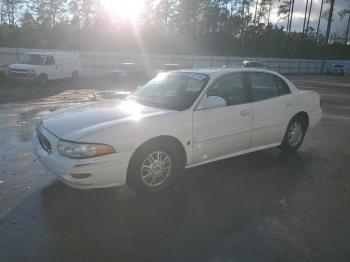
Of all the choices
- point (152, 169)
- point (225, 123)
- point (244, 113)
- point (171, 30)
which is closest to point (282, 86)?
point (244, 113)

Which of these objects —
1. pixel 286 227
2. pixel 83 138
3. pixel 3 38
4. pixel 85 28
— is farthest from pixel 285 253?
pixel 85 28

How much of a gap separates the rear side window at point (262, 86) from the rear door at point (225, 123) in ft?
0.65

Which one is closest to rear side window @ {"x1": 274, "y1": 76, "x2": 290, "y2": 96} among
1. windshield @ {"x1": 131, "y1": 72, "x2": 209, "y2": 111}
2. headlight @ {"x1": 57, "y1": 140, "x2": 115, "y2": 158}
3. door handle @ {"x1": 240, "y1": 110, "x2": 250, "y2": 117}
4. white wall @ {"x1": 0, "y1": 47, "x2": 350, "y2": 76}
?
door handle @ {"x1": 240, "y1": 110, "x2": 250, "y2": 117}

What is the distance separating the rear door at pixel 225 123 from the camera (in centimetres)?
463

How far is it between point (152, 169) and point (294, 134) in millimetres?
3268

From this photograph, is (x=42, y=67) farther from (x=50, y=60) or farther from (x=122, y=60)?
(x=122, y=60)

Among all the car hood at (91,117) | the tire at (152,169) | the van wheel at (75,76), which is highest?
the car hood at (91,117)

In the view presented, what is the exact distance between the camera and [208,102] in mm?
4629

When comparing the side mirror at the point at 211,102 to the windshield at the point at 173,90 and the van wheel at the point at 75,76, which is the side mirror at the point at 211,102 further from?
the van wheel at the point at 75,76

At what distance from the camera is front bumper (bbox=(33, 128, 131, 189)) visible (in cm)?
376

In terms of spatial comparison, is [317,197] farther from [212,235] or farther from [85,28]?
[85,28]

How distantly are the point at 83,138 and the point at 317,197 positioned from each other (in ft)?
10.1

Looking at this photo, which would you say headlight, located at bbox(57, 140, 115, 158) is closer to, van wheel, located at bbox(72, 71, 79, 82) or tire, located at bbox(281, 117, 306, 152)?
tire, located at bbox(281, 117, 306, 152)

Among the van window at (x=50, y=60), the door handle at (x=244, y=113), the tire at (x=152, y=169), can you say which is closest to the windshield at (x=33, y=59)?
the van window at (x=50, y=60)
